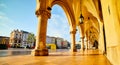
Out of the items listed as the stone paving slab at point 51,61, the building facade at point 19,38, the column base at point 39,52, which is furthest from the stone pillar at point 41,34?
the building facade at point 19,38

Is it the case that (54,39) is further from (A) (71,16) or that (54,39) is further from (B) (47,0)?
(B) (47,0)

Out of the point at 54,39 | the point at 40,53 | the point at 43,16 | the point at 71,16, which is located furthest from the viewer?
the point at 54,39

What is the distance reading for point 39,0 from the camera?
724 centimetres

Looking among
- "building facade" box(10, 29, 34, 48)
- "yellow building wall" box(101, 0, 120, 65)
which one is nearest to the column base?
"yellow building wall" box(101, 0, 120, 65)

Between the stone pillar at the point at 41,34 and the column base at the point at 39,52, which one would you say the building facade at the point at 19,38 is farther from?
the column base at the point at 39,52

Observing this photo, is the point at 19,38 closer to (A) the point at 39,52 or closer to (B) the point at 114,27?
(A) the point at 39,52

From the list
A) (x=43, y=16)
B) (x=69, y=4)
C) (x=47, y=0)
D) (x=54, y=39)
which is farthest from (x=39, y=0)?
(x=54, y=39)

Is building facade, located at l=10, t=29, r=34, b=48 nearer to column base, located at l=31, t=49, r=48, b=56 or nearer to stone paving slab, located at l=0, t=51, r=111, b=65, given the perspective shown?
column base, located at l=31, t=49, r=48, b=56

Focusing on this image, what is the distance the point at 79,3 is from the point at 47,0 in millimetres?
6557

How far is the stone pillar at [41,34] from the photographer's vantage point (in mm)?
6432

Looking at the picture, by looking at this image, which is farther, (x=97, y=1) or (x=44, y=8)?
(x=97, y=1)

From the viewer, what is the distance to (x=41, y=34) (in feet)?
22.2

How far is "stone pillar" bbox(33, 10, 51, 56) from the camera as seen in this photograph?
643 cm

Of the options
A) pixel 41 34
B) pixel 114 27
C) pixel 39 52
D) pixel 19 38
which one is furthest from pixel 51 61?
pixel 19 38
